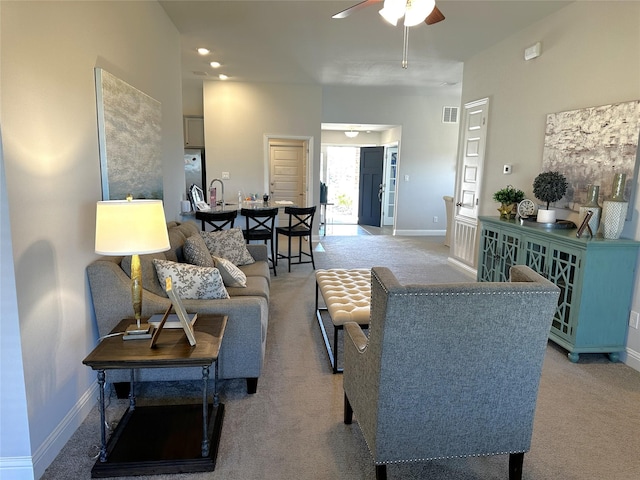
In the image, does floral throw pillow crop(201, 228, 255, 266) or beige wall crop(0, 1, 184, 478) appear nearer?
beige wall crop(0, 1, 184, 478)

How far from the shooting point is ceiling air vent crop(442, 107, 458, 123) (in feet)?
27.2

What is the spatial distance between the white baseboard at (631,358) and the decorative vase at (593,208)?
91 centimetres

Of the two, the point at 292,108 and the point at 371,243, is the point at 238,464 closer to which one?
the point at 371,243

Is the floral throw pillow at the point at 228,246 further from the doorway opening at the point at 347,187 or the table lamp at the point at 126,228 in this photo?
the doorway opening at the point at 347,187

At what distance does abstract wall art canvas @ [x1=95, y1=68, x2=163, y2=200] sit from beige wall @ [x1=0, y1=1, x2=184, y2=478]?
7 cm

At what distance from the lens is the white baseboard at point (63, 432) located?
1.76 m

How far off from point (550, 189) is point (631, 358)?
57.5 inches

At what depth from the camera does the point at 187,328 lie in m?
1.84

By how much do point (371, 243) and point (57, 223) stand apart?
607 cm

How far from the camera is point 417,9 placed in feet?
7.84

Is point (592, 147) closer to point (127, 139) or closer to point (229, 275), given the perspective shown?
point (229, 275)

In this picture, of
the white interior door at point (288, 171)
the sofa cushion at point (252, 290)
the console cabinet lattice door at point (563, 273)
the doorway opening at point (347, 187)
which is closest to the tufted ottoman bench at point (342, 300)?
the sofa cushion at point (252, 290)

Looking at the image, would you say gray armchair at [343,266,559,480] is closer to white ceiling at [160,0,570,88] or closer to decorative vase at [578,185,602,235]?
decorative vase at [578,185,602,235]

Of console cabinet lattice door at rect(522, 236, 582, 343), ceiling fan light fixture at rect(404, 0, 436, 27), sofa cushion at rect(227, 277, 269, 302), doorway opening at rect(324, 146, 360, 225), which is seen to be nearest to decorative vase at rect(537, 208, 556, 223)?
console cabinet lattice door at rect(522, 236, 582, 343)
